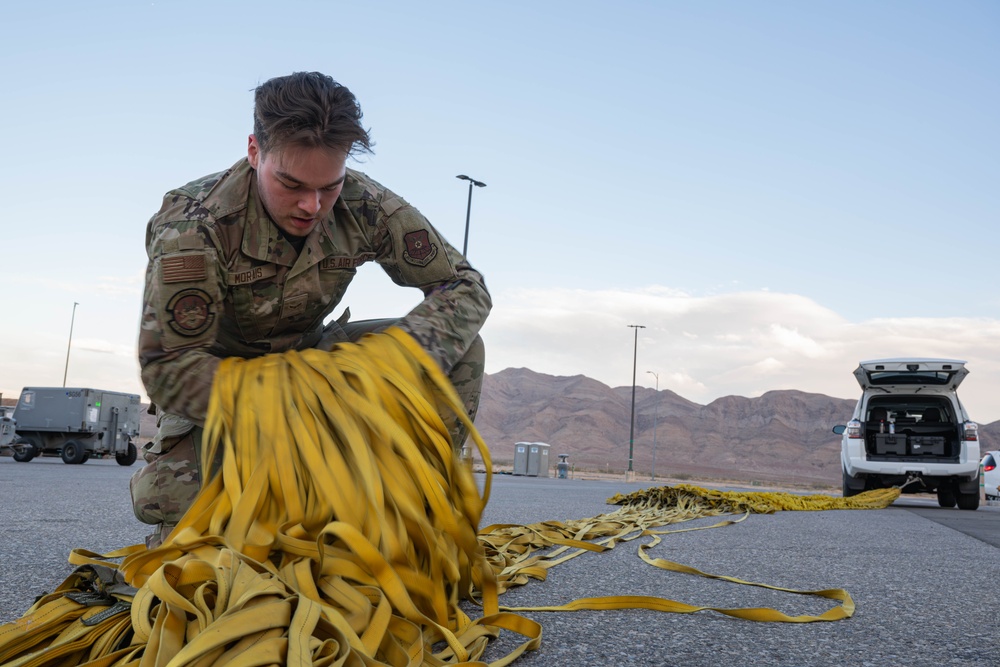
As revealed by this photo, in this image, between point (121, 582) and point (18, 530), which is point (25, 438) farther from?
point (121, 582)

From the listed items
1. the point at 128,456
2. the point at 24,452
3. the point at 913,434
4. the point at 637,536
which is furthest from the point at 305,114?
the point at 128,456

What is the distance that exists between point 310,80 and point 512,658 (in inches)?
69.5

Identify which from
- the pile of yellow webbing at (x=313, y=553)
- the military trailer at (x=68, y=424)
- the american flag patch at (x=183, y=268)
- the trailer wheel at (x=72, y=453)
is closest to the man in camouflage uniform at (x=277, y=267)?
the american flag patch at (x=183, y=268)

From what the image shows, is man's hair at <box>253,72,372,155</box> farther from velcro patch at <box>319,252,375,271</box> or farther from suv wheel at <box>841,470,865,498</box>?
suv wheel at <box>841,470,865,498</box>

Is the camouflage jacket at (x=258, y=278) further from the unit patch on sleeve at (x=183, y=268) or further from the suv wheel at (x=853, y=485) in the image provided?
the suv wheel at (x=853, y=485)

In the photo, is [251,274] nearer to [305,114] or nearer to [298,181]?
[298,181]

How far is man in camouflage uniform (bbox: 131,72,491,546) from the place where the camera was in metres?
2.31

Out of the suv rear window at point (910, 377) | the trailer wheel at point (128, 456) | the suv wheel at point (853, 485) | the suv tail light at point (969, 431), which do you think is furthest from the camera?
the trailer wheel at point (128, 456)

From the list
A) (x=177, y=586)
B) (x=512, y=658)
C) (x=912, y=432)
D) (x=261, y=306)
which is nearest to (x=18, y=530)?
(x=261, y=306)

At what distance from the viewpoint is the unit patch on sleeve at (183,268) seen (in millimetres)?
2299

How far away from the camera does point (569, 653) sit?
1.79 metres

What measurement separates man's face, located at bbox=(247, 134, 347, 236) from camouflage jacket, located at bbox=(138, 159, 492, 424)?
0.10 m

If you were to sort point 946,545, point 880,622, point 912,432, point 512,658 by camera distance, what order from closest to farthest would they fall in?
point 512,658, point 880,622, point 946,545, point 912,432

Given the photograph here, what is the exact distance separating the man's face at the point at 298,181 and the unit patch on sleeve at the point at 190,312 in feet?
1.20
